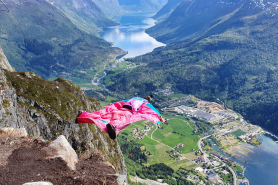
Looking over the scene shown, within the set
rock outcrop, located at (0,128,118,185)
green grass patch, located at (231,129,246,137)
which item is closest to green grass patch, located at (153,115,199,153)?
green grass patch, located at (231,129,246,137)

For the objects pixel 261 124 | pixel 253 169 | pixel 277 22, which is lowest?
pixel 253 169

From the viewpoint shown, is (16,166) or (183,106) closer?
(16,166)

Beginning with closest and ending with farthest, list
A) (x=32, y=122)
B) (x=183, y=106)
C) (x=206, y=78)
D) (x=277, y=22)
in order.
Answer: (x=32, y=122) → (x=183, y=106) → (x=206, y=78) → (x=277, y=22)

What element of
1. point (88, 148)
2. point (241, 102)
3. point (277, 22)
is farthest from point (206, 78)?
point (88, 148)

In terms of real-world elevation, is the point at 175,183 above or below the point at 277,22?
below

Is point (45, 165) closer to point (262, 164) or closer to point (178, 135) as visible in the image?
point (262, 164)

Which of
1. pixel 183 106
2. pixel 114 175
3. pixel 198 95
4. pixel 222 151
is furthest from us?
pixel 198 95

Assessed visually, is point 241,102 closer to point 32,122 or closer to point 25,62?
point 32,122
